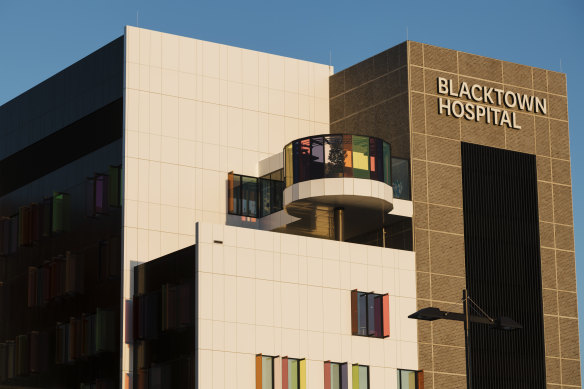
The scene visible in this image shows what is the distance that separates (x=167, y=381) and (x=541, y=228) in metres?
22.1

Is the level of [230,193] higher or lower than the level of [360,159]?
lower

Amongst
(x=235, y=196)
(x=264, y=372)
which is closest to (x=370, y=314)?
(x=264, y=372)

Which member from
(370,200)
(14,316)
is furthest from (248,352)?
(14,316)

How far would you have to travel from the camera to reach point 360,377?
65312 mm

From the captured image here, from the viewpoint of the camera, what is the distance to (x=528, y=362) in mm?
70375

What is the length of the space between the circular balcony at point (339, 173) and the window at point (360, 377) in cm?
718

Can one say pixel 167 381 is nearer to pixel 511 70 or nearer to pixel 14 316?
pixel 14 316

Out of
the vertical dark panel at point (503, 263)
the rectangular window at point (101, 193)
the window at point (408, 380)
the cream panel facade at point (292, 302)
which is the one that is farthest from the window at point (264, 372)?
the rectangular window at point (101, 193)

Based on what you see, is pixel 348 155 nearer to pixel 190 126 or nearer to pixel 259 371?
pixel 190 126

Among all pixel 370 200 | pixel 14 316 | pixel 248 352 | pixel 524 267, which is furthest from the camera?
Result: pixel 14 316

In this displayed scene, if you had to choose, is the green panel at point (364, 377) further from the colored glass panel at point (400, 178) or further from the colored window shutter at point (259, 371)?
the colored glass panel at point (400, 178)

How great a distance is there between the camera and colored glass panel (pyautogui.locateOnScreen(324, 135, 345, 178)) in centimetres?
6625

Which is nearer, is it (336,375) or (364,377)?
(336,375)

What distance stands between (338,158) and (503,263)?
36.9 ft
